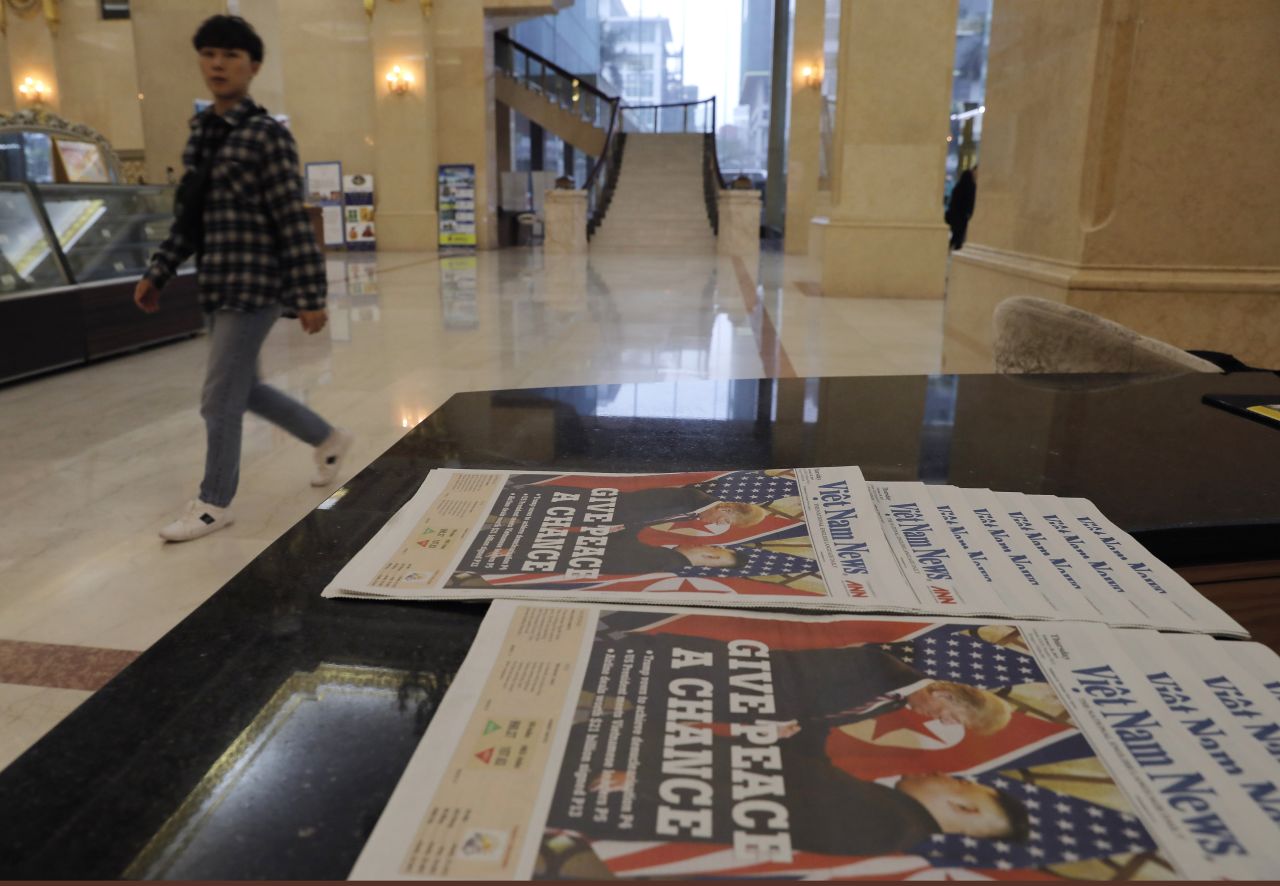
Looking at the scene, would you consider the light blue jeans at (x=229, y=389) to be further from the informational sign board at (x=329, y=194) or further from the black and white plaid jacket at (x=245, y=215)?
the informational sign board at (x=329, y=194)

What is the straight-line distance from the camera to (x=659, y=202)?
17.8m

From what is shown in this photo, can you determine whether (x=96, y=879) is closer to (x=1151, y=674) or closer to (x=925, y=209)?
(x=1151, y=674)

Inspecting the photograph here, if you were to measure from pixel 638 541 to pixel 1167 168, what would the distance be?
3355 mm

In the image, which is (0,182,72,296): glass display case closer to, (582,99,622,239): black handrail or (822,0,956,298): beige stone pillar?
(822,0,956,298): beige stone pillar

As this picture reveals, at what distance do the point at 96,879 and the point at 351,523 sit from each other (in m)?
0.47

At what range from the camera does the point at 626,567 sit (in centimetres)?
76

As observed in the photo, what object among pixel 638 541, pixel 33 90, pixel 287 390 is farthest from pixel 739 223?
pixel 638 541

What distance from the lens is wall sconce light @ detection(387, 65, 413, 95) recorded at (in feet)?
49.6

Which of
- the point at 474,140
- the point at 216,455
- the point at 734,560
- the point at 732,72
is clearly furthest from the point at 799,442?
the point at 732,72

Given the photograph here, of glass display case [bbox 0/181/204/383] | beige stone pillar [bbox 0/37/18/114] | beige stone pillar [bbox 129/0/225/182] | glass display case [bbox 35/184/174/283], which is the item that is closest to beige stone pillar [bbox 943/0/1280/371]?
glass display case [bbox 0/181/204/383]

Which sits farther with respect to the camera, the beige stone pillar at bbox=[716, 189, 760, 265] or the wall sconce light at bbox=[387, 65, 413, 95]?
the beige stone pillar at bbox=[716, 189, 760, 265]

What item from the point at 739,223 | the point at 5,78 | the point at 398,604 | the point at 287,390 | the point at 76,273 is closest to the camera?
the point at 398,604

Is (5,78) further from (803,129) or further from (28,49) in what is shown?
(803,129)

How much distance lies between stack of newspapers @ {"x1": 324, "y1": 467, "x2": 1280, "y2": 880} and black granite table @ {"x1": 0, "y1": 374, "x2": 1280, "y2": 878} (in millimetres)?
36
